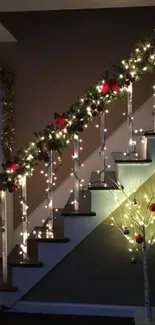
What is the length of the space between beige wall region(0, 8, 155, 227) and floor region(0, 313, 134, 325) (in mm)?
1754

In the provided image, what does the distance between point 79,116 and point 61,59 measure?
70.4 inches

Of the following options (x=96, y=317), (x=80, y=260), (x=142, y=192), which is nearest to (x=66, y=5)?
(x=142, y=192)

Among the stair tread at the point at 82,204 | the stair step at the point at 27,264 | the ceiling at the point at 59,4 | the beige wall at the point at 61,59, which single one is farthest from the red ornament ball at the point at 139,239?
the ceiling at the point at 59,4

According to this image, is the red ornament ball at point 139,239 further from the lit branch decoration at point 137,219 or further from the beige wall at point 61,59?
the beige wall at point 61,59

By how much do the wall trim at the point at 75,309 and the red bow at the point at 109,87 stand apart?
1.76 metres

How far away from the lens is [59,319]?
348 cm

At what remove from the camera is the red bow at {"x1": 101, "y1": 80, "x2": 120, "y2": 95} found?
3422 millimetres

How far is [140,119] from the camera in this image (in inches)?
194

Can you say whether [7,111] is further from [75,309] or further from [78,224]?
[75,309]

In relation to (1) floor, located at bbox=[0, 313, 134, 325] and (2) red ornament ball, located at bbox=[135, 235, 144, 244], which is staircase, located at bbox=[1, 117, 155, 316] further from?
(2) red ornament ball, located at bbox=[135, 235, 144, 244]

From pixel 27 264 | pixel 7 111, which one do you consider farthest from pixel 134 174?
pixel 7 111

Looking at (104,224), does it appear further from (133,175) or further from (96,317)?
(96,317)

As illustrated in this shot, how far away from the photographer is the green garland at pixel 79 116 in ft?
11.3

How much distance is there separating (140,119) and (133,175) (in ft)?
4.99
